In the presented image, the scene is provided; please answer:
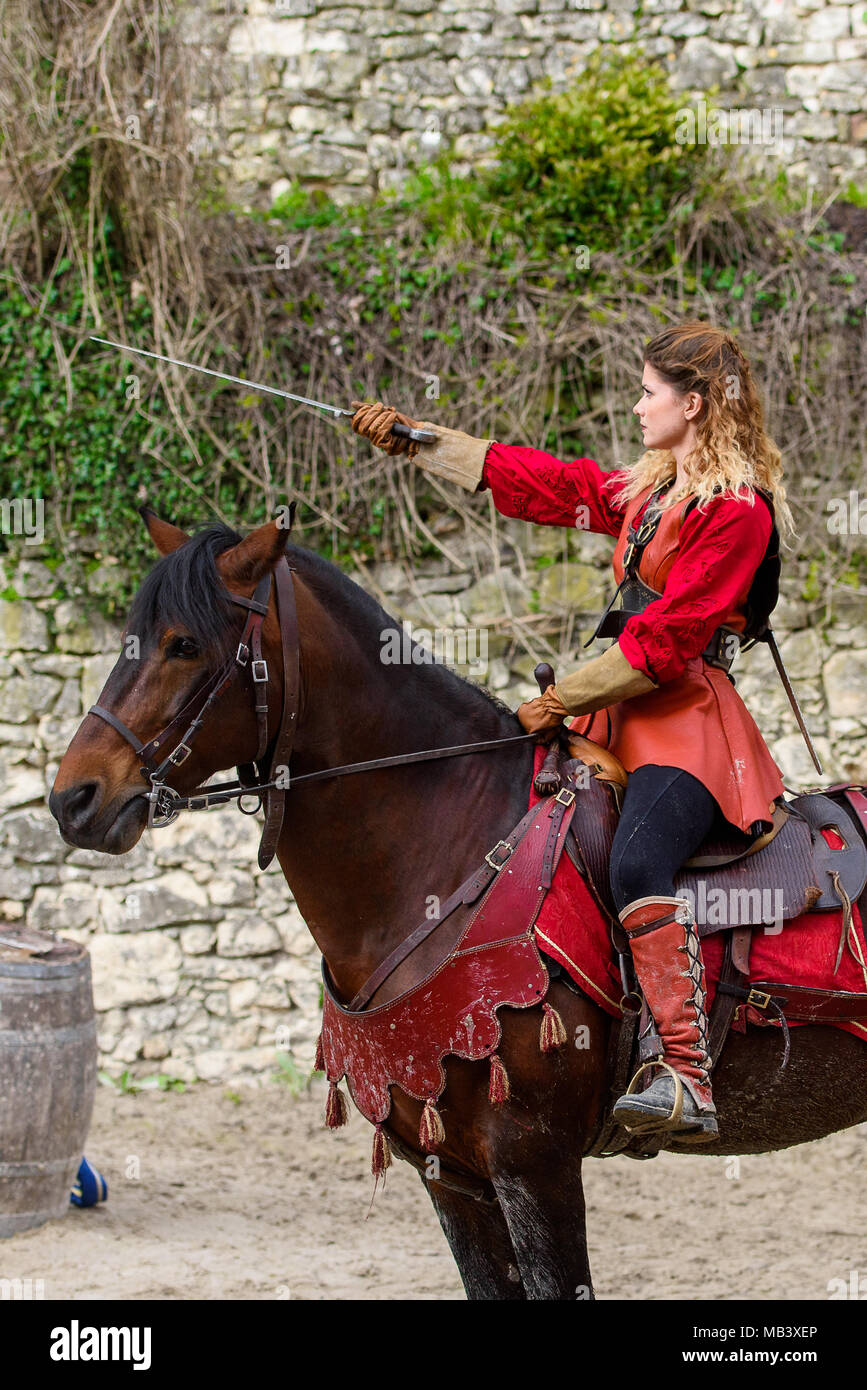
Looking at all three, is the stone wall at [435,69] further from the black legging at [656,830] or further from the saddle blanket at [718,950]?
the saddle blanket at [718,950]

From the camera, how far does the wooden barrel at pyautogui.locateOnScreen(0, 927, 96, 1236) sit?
4715 mm

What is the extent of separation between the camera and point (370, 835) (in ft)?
8.93

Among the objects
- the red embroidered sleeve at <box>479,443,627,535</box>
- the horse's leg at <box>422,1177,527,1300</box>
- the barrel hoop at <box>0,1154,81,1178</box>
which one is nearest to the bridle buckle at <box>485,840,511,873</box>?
the horse's leg at <box>422,1177,527,1300</box>

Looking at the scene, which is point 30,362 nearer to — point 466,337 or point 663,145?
point 466,337

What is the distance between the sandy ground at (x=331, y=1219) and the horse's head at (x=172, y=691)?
2.69 metres

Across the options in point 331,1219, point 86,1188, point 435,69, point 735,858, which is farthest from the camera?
point 435,69

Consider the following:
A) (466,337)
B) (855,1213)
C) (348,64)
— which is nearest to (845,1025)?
(855,1213)

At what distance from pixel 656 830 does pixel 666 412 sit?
40.0 inches

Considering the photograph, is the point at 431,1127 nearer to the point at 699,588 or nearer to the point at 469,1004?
the point at 469,1004

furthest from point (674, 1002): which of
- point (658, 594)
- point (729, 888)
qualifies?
point (658, 594)

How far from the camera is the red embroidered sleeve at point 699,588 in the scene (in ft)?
8.74

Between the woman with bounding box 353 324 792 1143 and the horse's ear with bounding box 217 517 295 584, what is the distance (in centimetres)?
59

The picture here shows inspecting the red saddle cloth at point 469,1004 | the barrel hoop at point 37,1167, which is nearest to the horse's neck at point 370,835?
the red saddle cloth at point 469,1004

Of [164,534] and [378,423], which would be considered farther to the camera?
[378,423]
